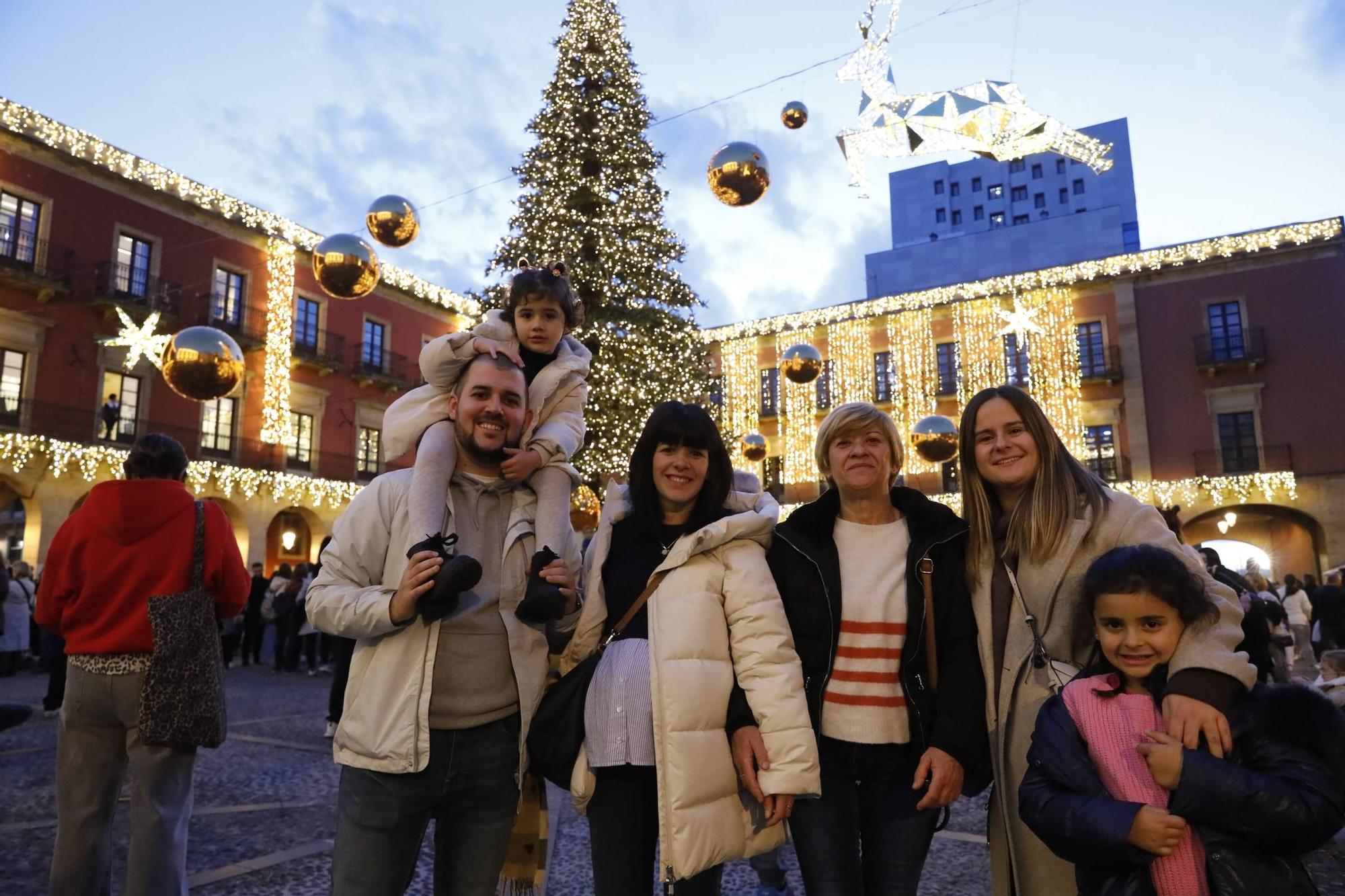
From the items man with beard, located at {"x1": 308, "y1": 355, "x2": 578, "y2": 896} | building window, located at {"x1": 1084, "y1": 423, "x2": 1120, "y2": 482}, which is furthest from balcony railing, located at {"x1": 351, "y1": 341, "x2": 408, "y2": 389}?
man with beard, located at {"x1": 308, "y1": 355, "x2": 578, "y2": 896}

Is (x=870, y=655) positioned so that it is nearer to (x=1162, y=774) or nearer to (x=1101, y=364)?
(x=1162, y=774)

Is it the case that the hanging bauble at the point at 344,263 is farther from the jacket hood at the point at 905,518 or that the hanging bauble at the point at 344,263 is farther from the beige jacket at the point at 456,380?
the jacket hood at the point at 905,518

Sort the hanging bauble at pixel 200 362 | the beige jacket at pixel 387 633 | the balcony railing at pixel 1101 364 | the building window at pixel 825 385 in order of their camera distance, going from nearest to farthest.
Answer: the beige jacket at pixel 387 633
the hanging bauble at pixel 200 362
the balcony railing at pixel 1101 364
the building window at pixel 825 385

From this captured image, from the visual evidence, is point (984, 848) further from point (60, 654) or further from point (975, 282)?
point (975, 282)

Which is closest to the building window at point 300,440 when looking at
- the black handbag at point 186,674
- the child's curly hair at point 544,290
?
the black handbag at point 186,674

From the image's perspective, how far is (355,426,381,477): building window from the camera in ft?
75.8

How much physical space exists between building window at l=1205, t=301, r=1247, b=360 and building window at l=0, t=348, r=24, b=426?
27.7 metres

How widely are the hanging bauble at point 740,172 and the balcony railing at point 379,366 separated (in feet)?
57.7

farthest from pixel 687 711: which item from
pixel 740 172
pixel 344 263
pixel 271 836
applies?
pixel 740 172

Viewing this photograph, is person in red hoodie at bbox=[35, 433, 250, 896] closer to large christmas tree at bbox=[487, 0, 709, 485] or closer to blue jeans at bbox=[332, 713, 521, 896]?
blue jeans at bbox=[332, 713, 521, 896]

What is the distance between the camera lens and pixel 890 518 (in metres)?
2.23

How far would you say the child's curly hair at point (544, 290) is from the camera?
2.83 metres

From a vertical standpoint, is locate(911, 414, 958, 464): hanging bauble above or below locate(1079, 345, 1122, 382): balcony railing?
below

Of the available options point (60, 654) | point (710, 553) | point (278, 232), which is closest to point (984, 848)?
point (710, 553)
